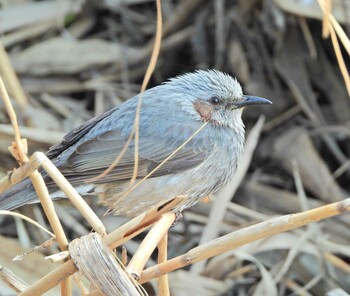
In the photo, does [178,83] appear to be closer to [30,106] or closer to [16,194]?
[16,194]

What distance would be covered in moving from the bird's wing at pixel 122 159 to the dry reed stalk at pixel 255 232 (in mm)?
1773

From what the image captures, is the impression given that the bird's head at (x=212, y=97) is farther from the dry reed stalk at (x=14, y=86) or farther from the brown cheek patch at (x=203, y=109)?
the dry reed stalk at (x=14, y=86)

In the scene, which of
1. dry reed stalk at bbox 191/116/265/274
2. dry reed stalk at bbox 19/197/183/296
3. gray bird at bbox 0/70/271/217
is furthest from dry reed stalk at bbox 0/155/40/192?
dry reed stalk at bbox 191/116/265/274

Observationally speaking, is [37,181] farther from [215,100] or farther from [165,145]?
[215,100]

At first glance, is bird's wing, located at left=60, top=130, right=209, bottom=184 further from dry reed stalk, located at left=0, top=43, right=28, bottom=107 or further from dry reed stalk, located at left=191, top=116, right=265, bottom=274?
dry reed stalk, located at left=0, top=43, right=28, bottom=107

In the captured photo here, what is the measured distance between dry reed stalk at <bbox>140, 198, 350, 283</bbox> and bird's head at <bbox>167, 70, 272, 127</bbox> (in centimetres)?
202

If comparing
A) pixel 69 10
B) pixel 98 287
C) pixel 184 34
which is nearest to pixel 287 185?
pixel 184 34

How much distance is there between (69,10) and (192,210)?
2165 millimetres

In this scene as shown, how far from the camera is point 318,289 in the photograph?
5270mm

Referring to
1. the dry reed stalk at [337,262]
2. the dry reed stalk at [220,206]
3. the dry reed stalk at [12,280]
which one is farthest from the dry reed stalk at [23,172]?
the dry reed stalk at [337,262]

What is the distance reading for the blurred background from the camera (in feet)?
18.9

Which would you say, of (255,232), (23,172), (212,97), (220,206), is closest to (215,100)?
(212,97)

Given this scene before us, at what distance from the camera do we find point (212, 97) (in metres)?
4.90

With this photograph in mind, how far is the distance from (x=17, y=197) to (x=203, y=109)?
1.16 m
